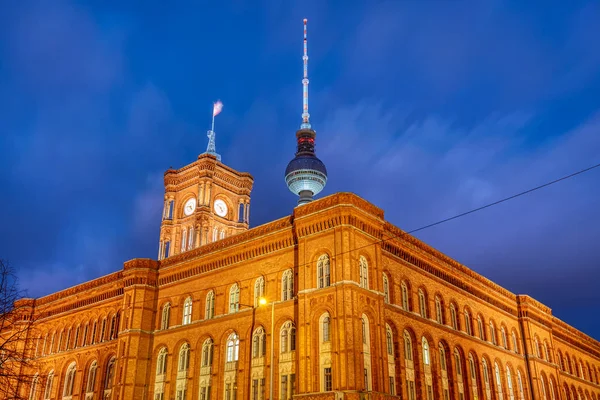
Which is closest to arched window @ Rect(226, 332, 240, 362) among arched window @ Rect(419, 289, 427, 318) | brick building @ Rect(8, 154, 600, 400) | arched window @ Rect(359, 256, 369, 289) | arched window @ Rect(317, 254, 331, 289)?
brick building @ Rect(8, 154, 600, 400)

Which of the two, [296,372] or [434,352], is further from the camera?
[434,352]

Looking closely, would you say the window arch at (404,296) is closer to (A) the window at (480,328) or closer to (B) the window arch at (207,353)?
(A) the window at (480,328)

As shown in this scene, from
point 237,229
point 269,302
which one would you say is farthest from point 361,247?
point 237,229

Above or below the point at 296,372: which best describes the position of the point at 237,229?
above

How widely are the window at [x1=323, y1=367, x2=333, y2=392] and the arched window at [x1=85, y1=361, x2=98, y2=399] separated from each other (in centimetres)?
2612

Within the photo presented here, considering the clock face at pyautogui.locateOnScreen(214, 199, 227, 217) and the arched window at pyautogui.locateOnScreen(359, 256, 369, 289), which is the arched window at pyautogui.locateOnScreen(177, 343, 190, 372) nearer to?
the arched window at pyautogui.locateOnScreen(359, 256, 369, 289)

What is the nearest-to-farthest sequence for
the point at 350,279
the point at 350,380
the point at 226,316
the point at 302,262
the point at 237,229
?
the point at 350,380 < the point at 350,279 < the point at 302,262 < the point at 226,316 < the point at 237,229

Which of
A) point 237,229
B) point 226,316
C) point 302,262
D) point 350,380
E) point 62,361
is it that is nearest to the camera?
point 350,380

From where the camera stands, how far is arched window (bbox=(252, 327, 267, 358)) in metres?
41.4

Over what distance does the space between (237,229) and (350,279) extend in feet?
187

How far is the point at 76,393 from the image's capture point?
174ft

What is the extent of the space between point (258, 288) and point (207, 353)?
7.00m

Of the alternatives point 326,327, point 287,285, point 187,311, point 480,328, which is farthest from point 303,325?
point 480,328

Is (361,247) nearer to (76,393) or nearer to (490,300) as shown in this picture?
(490,300)
